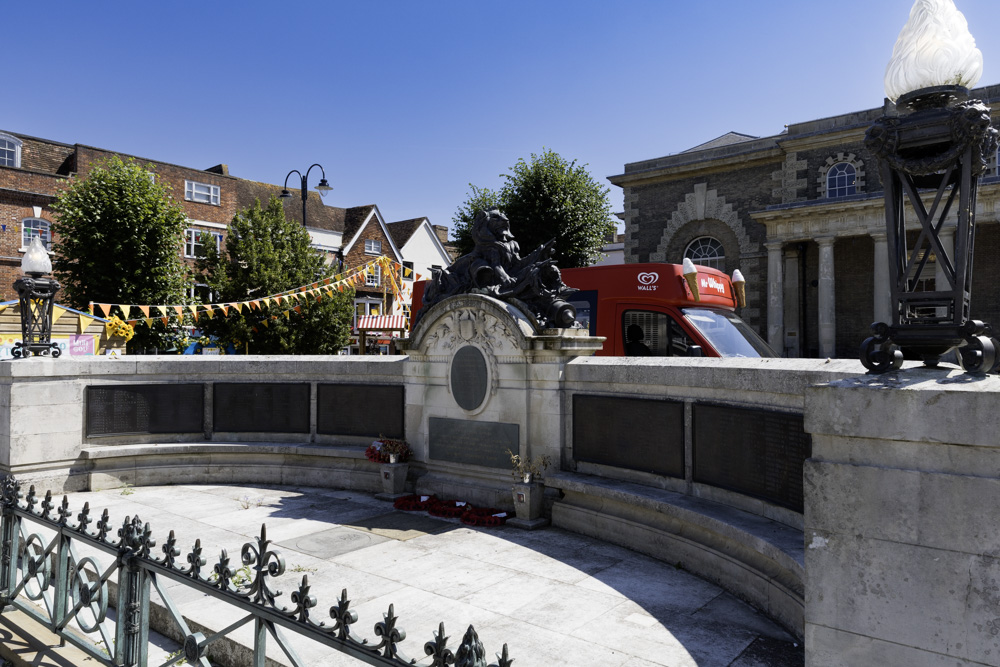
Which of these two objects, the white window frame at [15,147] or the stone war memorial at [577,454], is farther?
the white window frame at [15,147]

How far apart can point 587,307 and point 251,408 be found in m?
5.86

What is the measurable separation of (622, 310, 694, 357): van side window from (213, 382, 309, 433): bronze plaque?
222 inches

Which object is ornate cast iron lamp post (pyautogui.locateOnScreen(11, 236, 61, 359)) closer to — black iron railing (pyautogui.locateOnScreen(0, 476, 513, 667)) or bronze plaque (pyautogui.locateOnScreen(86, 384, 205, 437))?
bronze plaque (pyautogui.locateOnScreen(86, 384, 205, 437))

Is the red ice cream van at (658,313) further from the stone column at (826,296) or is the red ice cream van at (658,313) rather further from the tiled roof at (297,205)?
the tiled roof at (297,205)

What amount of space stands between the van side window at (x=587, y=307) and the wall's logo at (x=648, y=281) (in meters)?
0.92

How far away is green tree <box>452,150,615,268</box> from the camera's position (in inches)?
1299

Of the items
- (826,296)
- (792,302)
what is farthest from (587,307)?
(792,302)

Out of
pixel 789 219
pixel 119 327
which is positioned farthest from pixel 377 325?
pixel 789 219

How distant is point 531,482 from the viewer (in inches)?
329

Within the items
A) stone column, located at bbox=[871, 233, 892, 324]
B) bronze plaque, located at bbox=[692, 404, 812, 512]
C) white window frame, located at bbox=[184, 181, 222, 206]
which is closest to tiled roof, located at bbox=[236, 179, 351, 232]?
white window frame, located at bbox=[184, 181, 222, 206]

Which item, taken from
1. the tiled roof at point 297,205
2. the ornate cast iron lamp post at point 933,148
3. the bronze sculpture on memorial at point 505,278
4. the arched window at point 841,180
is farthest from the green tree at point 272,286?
the ornate cast iron lamp post at point 933,148

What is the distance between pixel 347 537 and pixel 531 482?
2226 mm

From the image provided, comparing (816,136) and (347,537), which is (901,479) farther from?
(816,136)

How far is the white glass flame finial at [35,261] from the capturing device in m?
9.96
